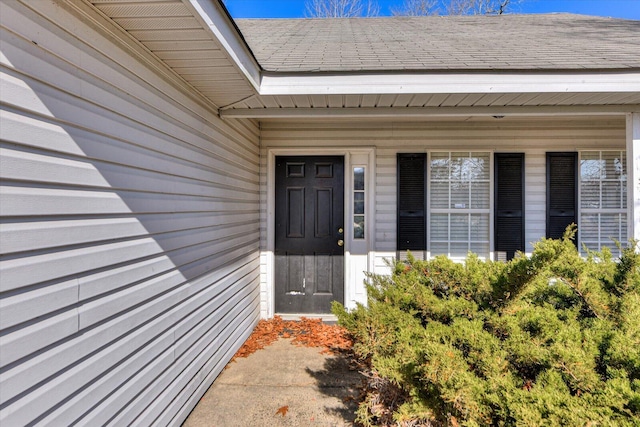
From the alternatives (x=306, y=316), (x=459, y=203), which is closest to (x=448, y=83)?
(x=459, y=203)

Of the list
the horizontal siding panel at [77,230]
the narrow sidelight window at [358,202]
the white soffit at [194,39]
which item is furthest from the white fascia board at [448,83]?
the narrow sidelight window at [358,202]

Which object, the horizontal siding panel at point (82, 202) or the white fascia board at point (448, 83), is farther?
the white fascia board at point (448, 83)

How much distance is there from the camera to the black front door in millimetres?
3893

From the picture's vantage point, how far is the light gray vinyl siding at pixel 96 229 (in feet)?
3.52

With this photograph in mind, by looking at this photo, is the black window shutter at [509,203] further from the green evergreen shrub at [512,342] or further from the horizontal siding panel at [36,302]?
the horizontal siding panel at [36,302]

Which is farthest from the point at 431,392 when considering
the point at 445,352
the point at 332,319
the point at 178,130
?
the point at 332,319

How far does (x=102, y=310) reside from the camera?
142 cm

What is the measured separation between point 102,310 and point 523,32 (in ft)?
16.2

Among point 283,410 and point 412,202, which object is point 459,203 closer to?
point 412,202

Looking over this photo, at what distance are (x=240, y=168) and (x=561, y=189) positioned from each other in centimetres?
363

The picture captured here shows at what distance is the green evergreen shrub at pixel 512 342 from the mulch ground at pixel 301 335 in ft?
3.93

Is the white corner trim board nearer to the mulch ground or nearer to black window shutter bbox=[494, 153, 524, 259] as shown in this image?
black window shutter bbox=[494, 153, 524, 259]

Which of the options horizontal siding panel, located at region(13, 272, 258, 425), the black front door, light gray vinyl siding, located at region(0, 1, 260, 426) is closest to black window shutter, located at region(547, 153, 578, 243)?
the black front door

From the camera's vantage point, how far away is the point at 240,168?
3.26 m
